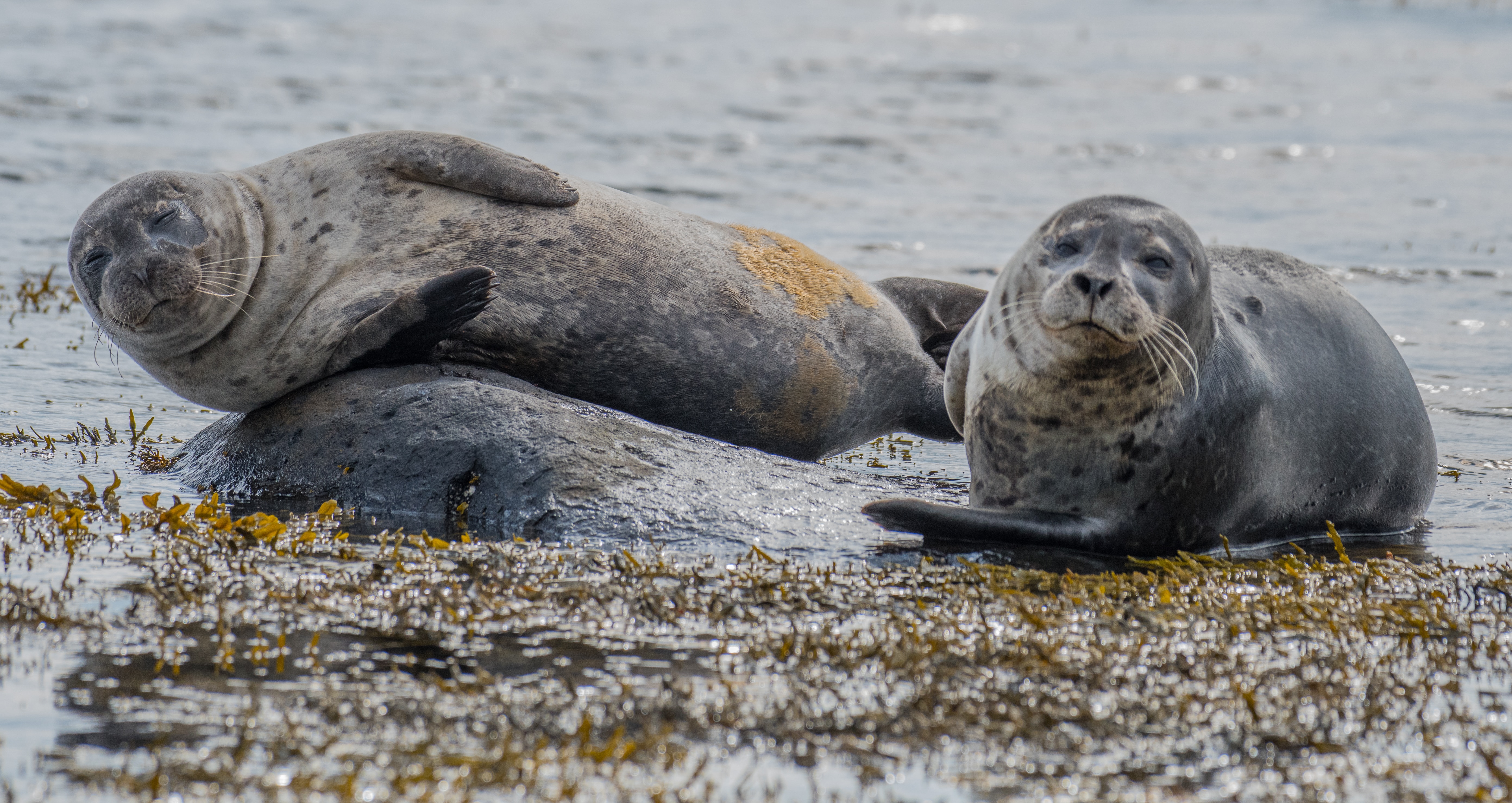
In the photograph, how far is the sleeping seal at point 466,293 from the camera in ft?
18.5

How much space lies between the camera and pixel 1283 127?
1803 centimetres

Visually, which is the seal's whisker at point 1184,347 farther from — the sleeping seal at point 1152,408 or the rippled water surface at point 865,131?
the rippled water surface at point 865,131

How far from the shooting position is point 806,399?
6.09 metres

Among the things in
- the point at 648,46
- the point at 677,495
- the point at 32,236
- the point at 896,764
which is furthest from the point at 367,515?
the point at 648,46

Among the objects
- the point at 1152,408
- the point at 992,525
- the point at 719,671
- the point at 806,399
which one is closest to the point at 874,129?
the point at 806,399

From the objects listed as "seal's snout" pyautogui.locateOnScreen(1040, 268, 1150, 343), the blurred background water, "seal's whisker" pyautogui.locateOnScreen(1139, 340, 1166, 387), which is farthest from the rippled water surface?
"seal's snout" pyautogui.locateOnScreen(1040, 268, 1150, 343)

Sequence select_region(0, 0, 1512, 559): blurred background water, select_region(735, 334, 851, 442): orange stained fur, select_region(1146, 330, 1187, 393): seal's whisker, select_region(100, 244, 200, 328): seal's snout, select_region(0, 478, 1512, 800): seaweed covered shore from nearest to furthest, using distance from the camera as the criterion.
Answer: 1. select_region(0, 478, 1512, 800): seaweed covered shore
2. select_region(1146, 330, 1187, 393): seal's whisker
3. select_region(100, 244, 200, 328): seal's snout
4. select_region(735, 334, 851, 442): orange stained fur
5. select_region(0, 0, 1512, 559): blurred background water

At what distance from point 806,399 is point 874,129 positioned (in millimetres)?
12119

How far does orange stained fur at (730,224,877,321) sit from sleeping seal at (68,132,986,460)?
1cm

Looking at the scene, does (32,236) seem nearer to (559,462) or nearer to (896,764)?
(559,462)

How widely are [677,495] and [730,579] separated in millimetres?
699

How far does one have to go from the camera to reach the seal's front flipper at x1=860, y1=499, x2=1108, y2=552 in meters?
4.63

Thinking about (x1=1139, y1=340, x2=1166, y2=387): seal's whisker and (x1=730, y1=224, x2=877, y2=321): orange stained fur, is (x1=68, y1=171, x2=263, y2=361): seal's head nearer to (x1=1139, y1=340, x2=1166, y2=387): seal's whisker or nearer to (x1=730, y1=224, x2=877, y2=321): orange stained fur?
(x1=730, y1=224, x2=877, y2=321): orange stained fur

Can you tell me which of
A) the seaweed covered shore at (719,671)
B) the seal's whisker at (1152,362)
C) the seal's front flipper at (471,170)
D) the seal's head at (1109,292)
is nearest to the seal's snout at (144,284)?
the seal's front flipper at (471,170)
